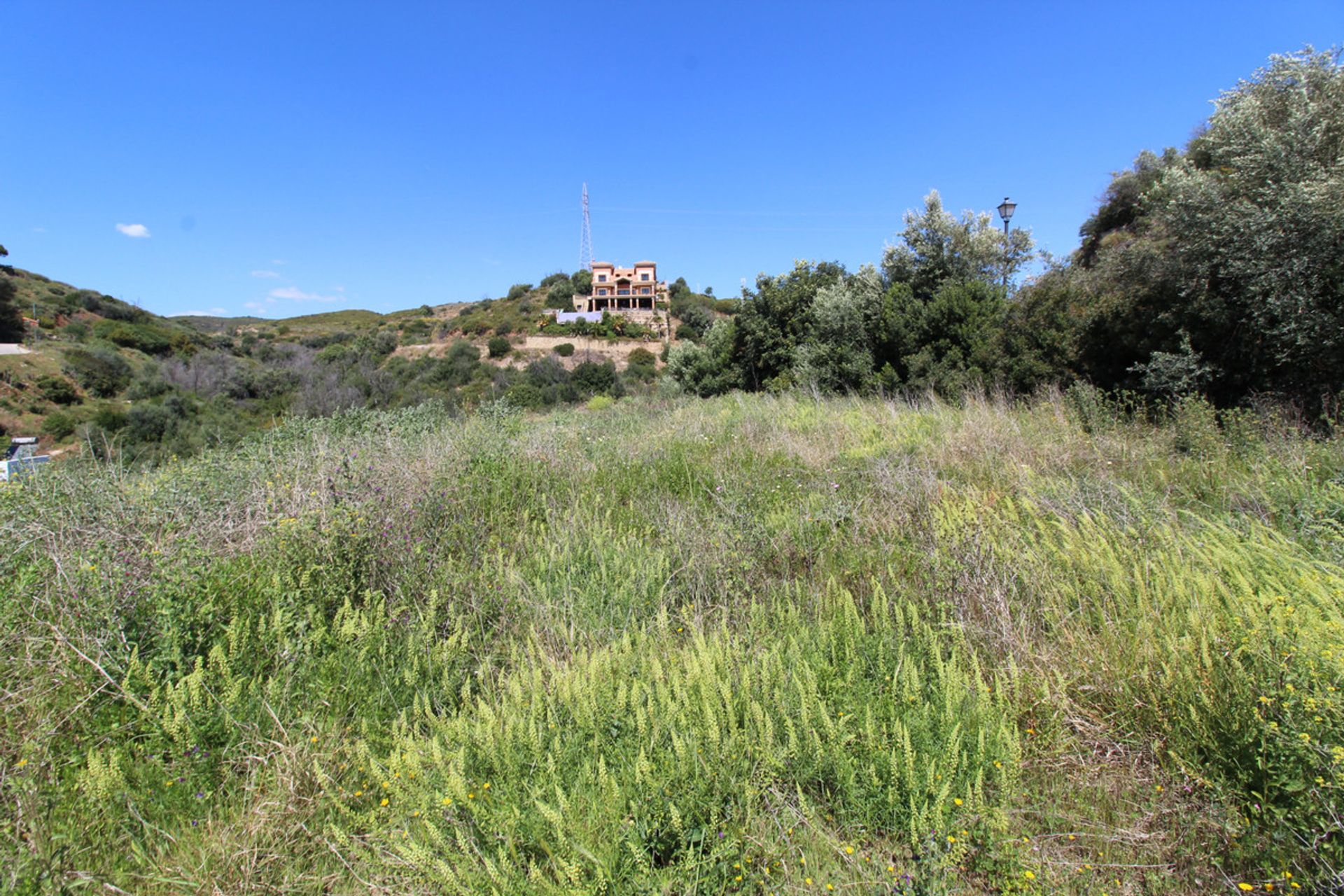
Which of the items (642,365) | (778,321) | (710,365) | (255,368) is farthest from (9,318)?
(778,321)

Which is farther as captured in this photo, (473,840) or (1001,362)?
(1001,362)

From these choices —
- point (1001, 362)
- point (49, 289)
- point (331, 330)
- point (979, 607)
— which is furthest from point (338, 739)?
point (331, 330)

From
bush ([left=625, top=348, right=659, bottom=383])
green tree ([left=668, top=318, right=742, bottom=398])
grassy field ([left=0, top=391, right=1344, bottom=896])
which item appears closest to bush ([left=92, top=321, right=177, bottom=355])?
bush ([left=625, top=348, right=659, bottom=383])

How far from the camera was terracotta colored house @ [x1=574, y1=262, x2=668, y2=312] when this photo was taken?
190 feet

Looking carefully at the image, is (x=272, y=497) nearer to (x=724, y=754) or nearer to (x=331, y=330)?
(x=724, y=754)

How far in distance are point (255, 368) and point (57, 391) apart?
6218 millimetres

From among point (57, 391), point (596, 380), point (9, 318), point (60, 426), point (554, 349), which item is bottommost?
point (60, 426)

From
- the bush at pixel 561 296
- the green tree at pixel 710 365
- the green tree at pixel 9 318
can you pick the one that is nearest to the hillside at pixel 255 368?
the green tree at pixel 9 318

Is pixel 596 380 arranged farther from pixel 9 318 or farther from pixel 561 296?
pixel 561 296

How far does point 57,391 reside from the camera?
1992 cm

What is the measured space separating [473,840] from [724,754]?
2.60ft

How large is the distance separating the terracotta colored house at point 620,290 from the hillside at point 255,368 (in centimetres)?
472

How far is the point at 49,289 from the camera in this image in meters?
35.9

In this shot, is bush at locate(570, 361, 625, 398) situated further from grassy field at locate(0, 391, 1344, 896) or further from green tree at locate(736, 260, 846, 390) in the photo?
grassy field at locate(0, 391, 1344, 896)
